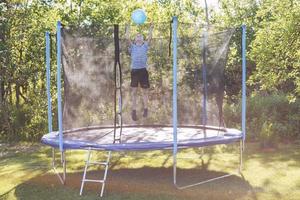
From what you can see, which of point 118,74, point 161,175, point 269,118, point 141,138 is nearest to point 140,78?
point 118,74

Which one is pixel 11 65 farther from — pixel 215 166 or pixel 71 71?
pixel 215 166

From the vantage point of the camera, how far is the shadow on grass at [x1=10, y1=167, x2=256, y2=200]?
17.1 feet


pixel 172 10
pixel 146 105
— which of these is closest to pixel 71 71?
pixel 146 105

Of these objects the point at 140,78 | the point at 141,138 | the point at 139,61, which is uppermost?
the point at 139,61

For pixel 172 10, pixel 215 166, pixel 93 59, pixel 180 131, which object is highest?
pixel 172 10

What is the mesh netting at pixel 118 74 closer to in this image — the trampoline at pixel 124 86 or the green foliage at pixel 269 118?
the trampoline at pixel 124 86

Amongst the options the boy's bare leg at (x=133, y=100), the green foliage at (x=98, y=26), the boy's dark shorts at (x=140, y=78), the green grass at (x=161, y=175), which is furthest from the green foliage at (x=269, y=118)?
the boy's dark shorts at (x=140, y=78)

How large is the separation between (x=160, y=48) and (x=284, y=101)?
12.6ft

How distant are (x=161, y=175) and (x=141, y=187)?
2.41 feet

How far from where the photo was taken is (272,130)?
838 cm

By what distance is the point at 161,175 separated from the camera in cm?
630

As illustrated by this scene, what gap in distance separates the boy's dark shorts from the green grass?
1293 mm

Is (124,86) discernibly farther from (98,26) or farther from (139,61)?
(98,26)

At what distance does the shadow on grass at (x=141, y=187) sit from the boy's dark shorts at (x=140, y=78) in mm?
1304
